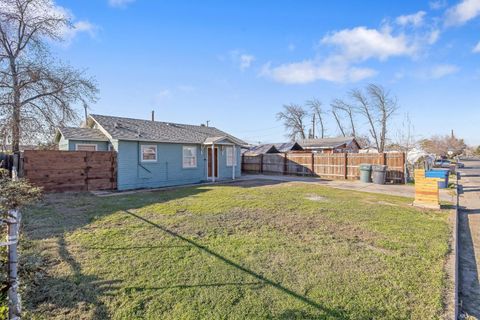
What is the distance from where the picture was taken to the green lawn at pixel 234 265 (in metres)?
2.87

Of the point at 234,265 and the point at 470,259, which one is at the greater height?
the point at 234,265

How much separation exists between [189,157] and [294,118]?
1608 inches

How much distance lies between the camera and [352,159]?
17.2 metres

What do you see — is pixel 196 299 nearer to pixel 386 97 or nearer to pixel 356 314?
pixel 356 314

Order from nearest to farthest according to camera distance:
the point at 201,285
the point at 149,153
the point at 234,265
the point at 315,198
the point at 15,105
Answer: the point at 201,285 → the point at 234,265 → the point at 315,198 → the point at 149,153 → the point at 15,105

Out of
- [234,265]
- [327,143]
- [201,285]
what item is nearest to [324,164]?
[327,143]

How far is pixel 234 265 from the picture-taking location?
3893mm

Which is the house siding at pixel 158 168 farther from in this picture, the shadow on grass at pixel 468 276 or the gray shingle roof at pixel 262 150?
the shadow on grass at pixel 468 276

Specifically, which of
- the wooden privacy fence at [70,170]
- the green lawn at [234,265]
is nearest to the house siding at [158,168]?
the wooden privacy fence at [70,170]

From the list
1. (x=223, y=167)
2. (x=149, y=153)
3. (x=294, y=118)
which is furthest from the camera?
(x=294, y=118)

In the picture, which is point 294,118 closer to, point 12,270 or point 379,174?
point 379,174

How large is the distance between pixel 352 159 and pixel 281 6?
11.0 m

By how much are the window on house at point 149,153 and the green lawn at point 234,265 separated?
6573 mm

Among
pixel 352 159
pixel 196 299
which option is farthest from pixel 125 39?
pixel 352 159
